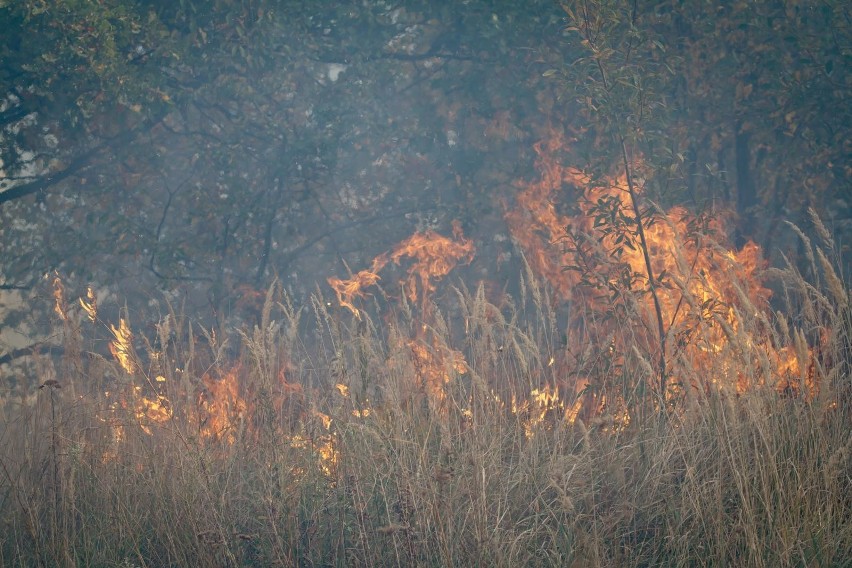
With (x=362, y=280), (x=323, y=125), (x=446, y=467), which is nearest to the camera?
(x=446, y=467)

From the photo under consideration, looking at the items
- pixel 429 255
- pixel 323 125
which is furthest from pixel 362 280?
pixel 323 125

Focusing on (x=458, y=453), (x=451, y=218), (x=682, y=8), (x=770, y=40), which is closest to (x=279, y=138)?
(x=451, y=218)

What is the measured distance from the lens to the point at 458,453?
3.80 m

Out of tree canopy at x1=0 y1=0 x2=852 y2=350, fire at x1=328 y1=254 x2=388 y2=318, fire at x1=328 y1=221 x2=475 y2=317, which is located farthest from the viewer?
fire at x1=328 y1=221 x2=475 y2=317

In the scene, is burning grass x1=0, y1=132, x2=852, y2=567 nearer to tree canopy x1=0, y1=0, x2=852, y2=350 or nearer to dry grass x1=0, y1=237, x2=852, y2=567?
dry grass x1=0, y1=237, x2=852, y2=567

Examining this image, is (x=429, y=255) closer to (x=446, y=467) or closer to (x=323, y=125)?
(x=323, y=125)

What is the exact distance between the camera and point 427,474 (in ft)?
11.2

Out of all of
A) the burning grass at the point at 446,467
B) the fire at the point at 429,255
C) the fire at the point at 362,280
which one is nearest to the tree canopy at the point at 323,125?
the fire at the point at 429,255

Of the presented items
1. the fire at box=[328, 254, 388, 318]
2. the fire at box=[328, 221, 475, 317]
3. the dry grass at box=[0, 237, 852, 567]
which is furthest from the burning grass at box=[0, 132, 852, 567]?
the fire at box=[328, 221, 475, 317]

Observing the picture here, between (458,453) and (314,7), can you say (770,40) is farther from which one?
(458,453)

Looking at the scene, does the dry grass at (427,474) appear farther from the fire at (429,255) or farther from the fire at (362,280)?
the fire at (429,255)

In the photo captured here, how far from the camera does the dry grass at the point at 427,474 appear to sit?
315 cm

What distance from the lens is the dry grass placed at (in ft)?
10.3

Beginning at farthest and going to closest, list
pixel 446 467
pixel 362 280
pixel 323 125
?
pixel 323 125 → pixel 362 280 → pixel 446 467
